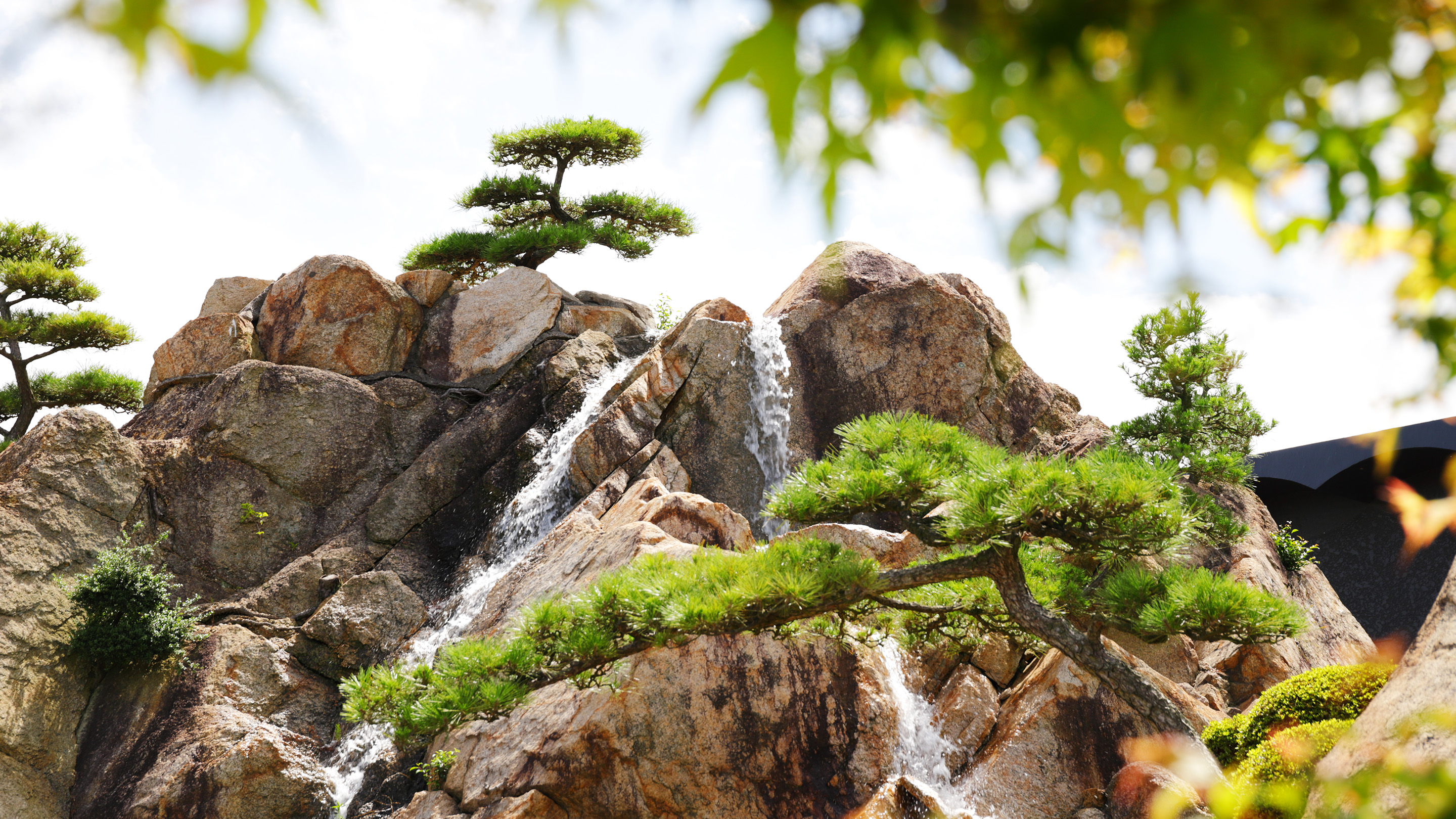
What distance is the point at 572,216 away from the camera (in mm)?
19297

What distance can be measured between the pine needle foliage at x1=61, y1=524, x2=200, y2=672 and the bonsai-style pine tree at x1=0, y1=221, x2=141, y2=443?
9.65m

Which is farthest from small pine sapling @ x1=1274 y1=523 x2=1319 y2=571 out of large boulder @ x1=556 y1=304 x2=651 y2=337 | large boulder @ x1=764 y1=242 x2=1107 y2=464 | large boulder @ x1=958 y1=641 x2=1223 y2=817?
large boulder @ x1=556 y1=304 x2=651 y2=337

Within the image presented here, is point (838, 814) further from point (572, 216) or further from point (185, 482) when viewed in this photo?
point (572, 216)

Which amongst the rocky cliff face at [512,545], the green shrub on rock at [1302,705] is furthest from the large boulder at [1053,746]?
the green shrub on rock at [1302,705]

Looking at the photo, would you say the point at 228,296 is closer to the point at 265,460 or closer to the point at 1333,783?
the point at 265,460

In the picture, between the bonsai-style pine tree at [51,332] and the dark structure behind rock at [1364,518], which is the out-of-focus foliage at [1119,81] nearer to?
the dark structure behind rock at [1364,518]

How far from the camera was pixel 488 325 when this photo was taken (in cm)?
1594

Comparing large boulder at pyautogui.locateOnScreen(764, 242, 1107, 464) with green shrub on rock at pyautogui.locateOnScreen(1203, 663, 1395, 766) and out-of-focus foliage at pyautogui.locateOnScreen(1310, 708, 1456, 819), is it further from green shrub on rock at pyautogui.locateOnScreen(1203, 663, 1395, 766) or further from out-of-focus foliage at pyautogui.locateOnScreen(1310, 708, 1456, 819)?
out-of-focus foliage at pyautogui.locateOnScreen(1310, 708, 1456, 819)

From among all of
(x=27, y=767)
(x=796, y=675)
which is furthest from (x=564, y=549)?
(x=27, y=767)

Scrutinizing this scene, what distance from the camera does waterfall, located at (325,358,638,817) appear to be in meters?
8.75

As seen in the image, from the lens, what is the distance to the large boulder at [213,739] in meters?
7.99

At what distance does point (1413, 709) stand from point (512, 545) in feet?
34.0

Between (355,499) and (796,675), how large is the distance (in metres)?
9.63

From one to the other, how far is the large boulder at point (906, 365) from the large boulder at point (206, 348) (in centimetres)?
984
